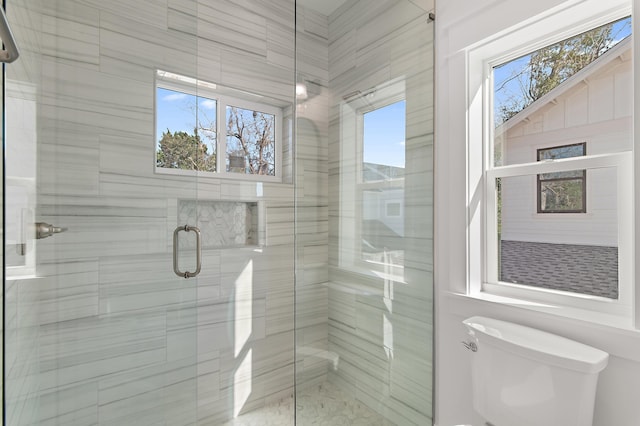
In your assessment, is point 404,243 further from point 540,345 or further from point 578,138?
point 578,138

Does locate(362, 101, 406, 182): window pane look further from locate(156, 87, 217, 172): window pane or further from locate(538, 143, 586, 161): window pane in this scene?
locate(156, 87, 217, 172): window pane

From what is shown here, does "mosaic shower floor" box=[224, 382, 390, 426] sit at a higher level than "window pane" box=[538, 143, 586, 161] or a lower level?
lower

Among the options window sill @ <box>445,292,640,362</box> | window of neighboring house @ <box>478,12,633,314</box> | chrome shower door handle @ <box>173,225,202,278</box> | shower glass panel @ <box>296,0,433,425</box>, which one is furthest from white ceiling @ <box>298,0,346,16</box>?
window sill @ <box>445,292,640,362</box>

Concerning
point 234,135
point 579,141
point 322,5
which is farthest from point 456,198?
point 234,135

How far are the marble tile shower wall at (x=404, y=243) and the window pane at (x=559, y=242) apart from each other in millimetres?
349

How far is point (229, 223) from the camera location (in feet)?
7.28

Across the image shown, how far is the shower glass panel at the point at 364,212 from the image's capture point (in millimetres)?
1473

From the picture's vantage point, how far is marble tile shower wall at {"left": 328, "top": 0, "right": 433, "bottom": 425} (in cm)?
152

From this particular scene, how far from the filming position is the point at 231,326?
215cm

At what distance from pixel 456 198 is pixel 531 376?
2.60 ft

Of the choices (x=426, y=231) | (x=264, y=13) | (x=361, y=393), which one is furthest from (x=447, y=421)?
(x=264, y=13)

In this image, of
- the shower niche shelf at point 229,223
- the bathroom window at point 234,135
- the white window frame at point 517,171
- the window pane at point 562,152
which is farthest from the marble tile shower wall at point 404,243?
the shower niche shelf at point 229,223

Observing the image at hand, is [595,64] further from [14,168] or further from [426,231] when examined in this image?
[14,168]

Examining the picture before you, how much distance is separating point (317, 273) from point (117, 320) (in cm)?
78
